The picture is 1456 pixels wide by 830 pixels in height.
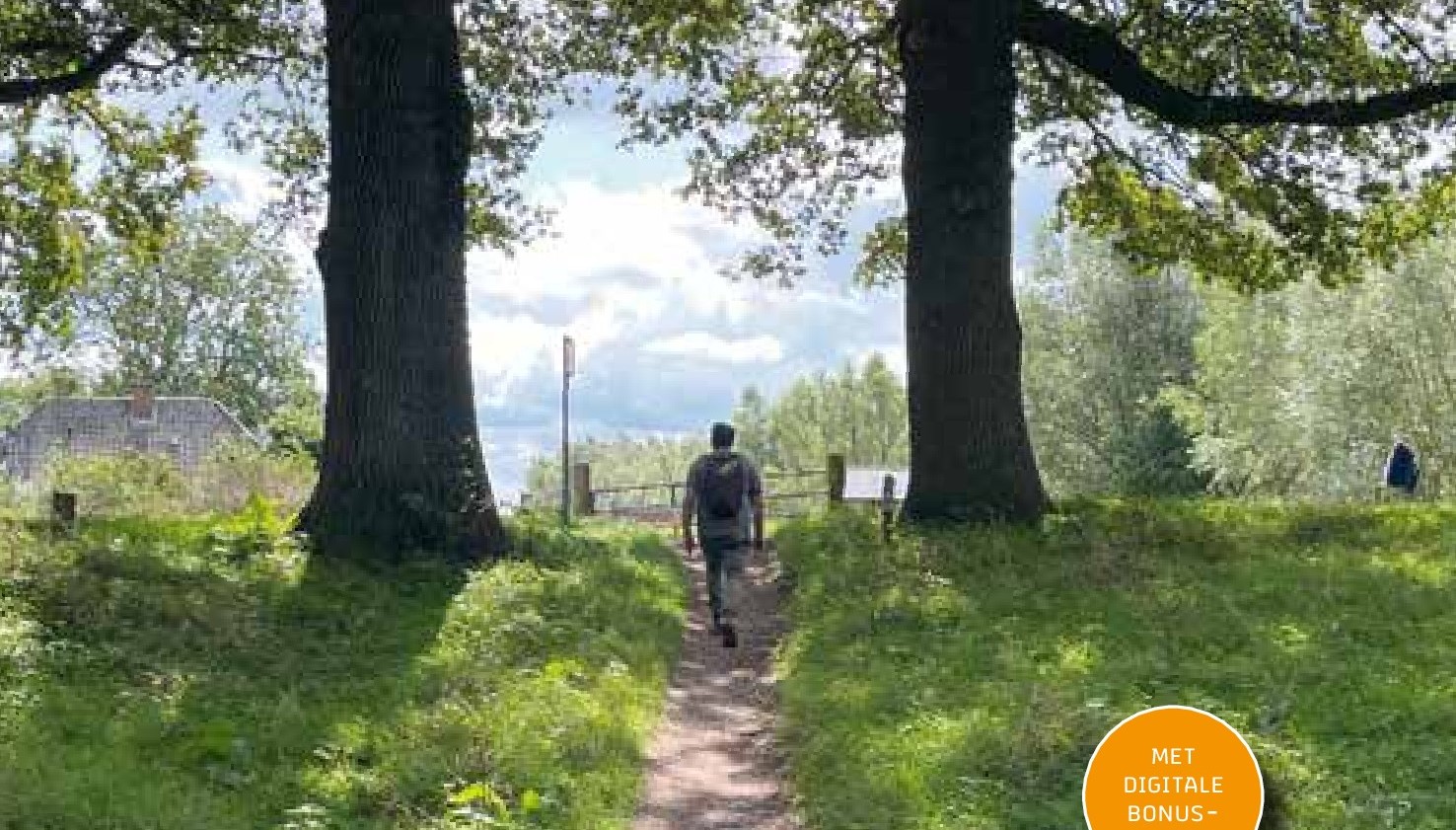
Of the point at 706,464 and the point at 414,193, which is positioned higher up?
the point at 414,193

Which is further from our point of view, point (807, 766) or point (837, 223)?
point (837, 223)

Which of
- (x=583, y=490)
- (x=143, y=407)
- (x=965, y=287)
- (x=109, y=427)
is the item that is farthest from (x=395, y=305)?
(x=109, y=427)

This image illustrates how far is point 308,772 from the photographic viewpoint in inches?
304

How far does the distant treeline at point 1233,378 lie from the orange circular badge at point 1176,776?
31.3 metres

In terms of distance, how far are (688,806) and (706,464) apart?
6.00 metres

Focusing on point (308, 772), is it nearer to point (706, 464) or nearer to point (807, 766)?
point (807, 766)

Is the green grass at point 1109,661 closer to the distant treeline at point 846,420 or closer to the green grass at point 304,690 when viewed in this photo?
the green grass at point 304,690

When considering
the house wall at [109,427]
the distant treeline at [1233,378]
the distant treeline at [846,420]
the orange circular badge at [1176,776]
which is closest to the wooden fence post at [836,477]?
the distant treeline at [1233,378]

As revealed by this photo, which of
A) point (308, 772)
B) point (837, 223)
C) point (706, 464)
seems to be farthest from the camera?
point (837, 223)

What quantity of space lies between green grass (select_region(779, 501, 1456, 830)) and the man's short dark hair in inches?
64.5

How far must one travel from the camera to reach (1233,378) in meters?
54.7

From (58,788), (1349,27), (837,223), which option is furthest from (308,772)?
(837,223)

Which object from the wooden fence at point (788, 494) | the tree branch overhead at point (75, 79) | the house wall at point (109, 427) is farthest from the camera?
the house wall at point (109, 427)

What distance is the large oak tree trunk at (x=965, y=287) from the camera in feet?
53.0
